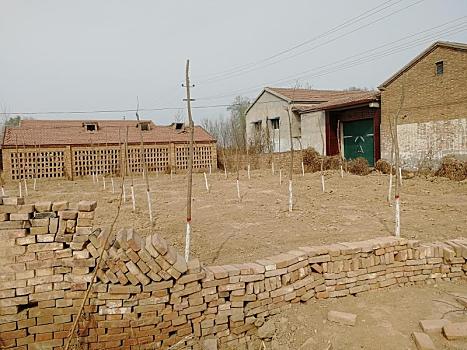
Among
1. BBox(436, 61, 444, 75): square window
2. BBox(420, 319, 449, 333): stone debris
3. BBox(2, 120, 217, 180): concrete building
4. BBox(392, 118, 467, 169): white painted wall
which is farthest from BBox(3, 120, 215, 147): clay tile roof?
BBox(420, 319, 449, 333): stone debris

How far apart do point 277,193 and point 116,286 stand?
363 inches

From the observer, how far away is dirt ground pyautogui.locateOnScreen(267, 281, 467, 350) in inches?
152

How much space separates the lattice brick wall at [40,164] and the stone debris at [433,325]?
20.0m

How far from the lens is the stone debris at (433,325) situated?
382 centimetres

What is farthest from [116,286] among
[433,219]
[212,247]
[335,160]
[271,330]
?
[335,160]

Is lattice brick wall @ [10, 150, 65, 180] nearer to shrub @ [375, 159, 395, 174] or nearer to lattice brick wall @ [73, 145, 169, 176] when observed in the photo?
lattice brick wall @ [73, 145, 169, 176]

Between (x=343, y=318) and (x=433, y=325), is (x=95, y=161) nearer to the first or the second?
(x=343, y=318)

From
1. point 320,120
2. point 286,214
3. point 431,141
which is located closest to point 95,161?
point 320,120

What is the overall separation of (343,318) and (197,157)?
68.9ft

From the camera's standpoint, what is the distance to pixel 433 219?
8.17 metres

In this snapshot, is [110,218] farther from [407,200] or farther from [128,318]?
[407,200]

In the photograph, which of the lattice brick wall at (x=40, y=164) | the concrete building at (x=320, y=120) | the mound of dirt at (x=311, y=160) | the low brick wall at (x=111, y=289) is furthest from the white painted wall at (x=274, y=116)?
the low brick wall at (x=111, y=289)

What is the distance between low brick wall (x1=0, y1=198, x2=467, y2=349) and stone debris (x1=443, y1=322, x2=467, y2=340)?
1.77 meters

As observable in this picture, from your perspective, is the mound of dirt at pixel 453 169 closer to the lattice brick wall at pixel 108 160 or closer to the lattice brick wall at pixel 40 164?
the lattice brick wall at pixel 108 160
